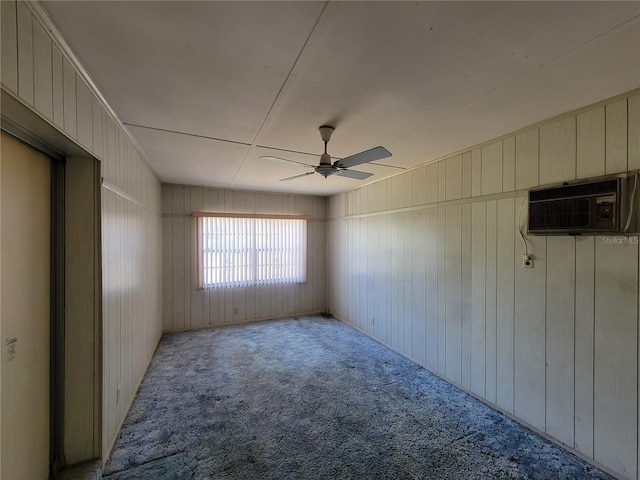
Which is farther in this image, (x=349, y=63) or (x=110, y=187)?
(x=110, y=187)

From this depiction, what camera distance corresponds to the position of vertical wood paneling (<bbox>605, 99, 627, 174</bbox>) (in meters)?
1.80

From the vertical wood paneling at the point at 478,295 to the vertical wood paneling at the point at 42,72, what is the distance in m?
3.25

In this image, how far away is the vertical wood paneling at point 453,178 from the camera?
296 cm

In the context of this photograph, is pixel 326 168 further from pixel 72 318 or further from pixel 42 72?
pixel 72 318

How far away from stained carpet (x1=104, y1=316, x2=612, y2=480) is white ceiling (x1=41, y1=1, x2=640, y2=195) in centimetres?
253

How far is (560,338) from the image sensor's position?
212cm

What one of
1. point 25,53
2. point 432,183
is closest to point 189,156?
point 25,53

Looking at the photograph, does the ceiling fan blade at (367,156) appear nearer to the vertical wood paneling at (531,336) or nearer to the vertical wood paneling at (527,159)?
the vertical wood paneling at (527,159)

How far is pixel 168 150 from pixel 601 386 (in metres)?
4.20

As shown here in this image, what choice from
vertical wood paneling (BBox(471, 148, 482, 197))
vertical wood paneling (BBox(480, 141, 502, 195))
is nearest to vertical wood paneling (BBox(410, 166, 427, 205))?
vertical wood paneling (BBox(471, 148, 482, 197))

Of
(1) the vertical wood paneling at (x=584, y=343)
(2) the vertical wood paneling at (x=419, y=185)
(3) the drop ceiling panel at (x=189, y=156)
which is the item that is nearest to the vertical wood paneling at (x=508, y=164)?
(1) the vertical wood paneling at (x=584, y=343)

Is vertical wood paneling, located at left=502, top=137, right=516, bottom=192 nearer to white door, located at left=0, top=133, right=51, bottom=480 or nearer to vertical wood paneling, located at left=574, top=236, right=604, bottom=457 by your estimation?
vertical wood paneling, located at left=574, top=236, right=604, bottom=457

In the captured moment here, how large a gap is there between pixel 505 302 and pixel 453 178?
54.3 inches

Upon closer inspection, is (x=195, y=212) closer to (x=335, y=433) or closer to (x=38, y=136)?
(x=38, y=136)
